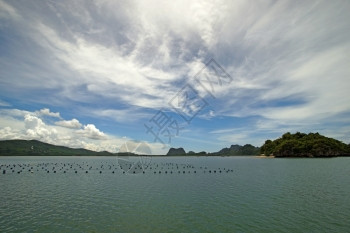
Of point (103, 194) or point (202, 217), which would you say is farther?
point (103, 194)

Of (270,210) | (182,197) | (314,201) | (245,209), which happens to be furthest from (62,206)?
(314,201)

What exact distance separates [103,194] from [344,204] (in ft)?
160

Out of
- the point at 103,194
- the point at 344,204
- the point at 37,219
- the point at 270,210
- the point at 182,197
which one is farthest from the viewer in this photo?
the point at 103,194

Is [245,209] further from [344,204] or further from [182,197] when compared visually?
[344,204]

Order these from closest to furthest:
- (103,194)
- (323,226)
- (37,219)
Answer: (323,226) → (37,219) → (103,194)

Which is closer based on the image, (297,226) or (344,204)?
(297,226)

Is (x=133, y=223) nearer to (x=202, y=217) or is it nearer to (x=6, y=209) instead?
(x=202, y=217)

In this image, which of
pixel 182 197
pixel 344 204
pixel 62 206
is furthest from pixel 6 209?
pixel 344 204

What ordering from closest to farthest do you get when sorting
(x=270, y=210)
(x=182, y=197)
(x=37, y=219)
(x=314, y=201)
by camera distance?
(x=37, y=219), (x=270, y=210), (x=314, y=201), (x=182, y=197)

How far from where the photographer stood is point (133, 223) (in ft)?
98.3

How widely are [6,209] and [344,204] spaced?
59154mm

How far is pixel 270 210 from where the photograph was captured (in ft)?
118

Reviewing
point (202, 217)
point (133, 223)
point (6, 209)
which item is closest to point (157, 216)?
point (133, 223)

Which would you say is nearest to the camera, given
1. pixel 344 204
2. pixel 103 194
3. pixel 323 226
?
pixel 323 226
